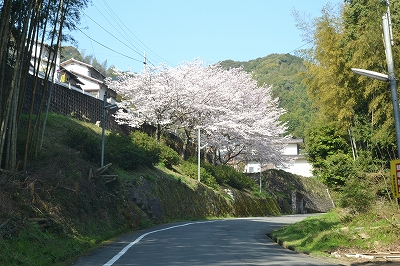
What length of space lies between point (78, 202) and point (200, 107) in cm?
2248

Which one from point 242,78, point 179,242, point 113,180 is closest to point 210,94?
point 242,78

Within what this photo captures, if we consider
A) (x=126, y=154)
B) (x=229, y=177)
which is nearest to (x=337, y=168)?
(x=126, y=154)

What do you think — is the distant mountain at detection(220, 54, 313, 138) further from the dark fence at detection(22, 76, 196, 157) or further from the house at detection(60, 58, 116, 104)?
the dark fence at detection(22, 76, 196, 157)

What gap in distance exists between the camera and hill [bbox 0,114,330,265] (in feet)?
40.5

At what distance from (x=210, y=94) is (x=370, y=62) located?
2359 cm

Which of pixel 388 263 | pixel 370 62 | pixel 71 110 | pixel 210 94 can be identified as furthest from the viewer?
pixel 210 94

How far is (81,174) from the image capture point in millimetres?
20531

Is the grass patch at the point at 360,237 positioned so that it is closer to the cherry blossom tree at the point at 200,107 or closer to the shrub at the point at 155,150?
the shrub at the point at 155,150

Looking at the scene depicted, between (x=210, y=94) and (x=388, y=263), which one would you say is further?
(x=210, y=94)

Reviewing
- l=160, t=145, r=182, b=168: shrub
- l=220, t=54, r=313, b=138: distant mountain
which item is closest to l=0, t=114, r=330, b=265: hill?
l=160, t=145, r=182, b=168: shrub

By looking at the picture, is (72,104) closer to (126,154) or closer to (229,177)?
(126,154)

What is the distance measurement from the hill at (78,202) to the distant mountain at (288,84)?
2083 centimetres

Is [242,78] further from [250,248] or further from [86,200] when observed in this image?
[250,248]

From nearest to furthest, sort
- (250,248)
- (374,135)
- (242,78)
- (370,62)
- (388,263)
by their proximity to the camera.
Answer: (388,263) → (250,248) → (370,62) → (374,135) → (242,78)
